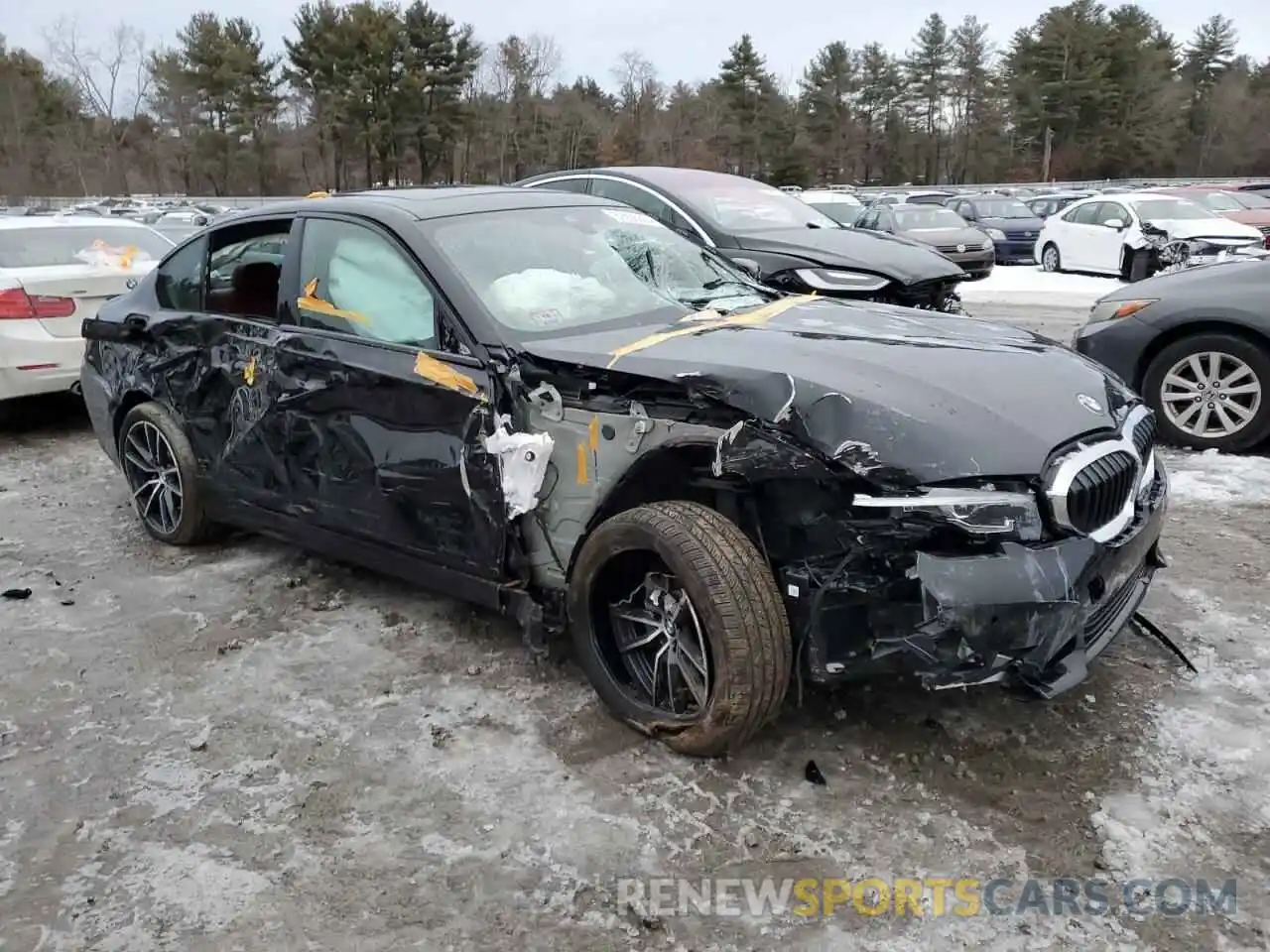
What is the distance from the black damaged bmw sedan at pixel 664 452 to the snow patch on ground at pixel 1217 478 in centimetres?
224

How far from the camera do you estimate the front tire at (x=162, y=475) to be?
475 centimetres

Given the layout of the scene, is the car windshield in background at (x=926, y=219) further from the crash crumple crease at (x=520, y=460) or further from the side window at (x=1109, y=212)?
the crash crumple crease at (x=520, y=460)

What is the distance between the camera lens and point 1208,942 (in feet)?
7.49

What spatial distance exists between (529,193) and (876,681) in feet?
8.15

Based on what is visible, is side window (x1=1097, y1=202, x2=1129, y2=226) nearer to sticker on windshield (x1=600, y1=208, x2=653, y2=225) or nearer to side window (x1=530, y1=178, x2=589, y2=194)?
side window (x1=530, y1=178, x2=589, y2=194)

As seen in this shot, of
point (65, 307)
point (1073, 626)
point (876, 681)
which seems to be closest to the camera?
point (1073, 626)

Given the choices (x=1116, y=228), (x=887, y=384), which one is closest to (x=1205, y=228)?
(x=1116, y=228)

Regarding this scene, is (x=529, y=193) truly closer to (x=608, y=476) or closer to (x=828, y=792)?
(x=608, y=476)

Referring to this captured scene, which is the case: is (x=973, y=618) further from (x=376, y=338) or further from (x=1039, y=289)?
(x=1039, y=289)

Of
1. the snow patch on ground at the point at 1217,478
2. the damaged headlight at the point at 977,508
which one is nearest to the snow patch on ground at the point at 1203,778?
the damaged headlight at the point at 977,508

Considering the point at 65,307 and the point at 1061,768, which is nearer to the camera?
the point at 1061,768

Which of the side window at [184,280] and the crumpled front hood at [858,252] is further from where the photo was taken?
the crumpled front hood at [858,252]

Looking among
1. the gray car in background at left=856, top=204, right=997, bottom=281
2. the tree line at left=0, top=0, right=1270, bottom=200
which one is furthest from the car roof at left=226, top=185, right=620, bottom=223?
the tree line at left=0, top=0, right=1270, bottom=200

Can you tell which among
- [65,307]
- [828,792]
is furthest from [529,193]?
[65,307]
